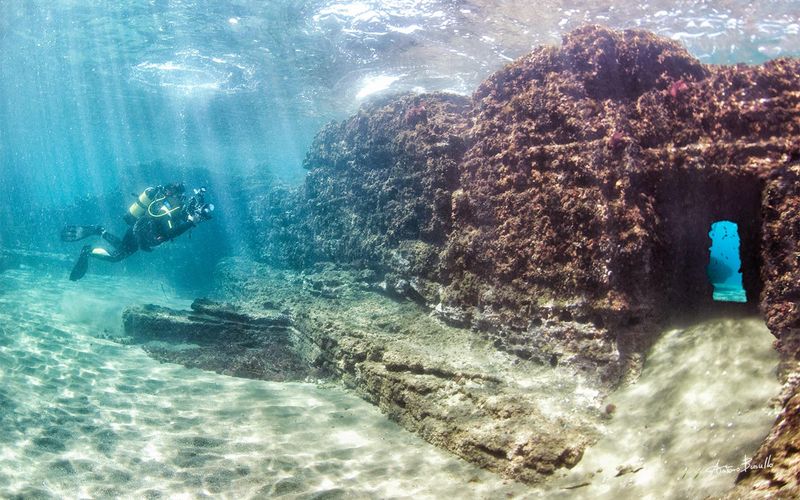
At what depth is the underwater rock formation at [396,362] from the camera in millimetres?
4469

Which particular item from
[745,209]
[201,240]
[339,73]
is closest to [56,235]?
[201,240]

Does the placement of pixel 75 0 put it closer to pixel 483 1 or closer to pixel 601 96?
pixel 483 1

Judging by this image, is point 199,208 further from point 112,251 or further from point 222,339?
point 112,251

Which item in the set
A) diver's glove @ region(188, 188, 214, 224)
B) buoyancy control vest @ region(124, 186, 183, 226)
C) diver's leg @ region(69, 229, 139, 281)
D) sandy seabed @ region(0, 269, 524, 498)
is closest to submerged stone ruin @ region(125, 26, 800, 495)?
sandy seabed @ region(0, 269, 524, 498)

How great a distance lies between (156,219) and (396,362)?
32.0ft

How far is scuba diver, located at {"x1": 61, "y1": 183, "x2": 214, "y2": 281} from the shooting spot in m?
11.7

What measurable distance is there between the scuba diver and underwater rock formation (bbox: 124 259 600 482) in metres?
2.46

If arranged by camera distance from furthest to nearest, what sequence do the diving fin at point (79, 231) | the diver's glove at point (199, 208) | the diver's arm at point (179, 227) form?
1. the diving fin at point (79, 231)
2. the diver's arm at point (179, 227)
3. the diver's glove at point (199, 208)

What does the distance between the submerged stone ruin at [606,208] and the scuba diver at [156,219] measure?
6.61m

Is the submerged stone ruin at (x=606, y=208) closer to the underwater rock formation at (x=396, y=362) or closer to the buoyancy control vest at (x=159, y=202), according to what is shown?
the underwater rock formation at (x=396, y=362)

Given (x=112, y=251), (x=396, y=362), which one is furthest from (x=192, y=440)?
(x=112, y=251)

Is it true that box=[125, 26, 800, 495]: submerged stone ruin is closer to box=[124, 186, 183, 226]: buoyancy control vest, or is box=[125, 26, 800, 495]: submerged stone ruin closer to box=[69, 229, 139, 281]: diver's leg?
box=[124, 186, 183, 226]: buoyancy control vest

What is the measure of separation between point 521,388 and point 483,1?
11710 mm

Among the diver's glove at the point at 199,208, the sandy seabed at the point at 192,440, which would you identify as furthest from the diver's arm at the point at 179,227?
the sandy seabed at the point at 192,440
